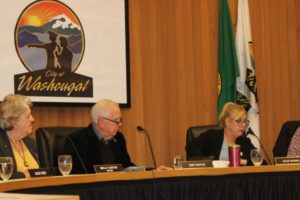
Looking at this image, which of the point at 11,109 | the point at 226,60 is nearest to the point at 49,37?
the point at 11,109

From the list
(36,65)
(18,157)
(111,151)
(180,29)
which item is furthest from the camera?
(180,29)

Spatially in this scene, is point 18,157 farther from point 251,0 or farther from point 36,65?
point 251,0

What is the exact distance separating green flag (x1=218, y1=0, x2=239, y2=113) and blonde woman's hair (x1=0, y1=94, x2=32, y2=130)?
253 centimetres

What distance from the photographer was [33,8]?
5336 millimetres

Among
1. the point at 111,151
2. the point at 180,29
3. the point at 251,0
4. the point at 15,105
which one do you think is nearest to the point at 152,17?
the point at 180,29

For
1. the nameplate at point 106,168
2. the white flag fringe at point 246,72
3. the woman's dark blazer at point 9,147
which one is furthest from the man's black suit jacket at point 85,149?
the white flag fringe at point 246,72

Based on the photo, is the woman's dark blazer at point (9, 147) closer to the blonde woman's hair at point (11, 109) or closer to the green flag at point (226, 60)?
the blonde woman's hair at point (11, 109)

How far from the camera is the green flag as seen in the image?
6387mm

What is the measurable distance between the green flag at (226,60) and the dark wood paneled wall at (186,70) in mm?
111

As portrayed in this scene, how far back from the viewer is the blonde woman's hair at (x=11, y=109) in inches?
169

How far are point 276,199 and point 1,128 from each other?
1865mm

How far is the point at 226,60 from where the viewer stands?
6434 mm

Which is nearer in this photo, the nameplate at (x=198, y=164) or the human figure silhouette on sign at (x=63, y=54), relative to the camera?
the nameplate at (x=198, y=164)

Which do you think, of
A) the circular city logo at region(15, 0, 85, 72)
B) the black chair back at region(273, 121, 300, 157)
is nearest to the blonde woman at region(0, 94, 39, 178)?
the circular city logo at region(15, 0, 85, 72)
